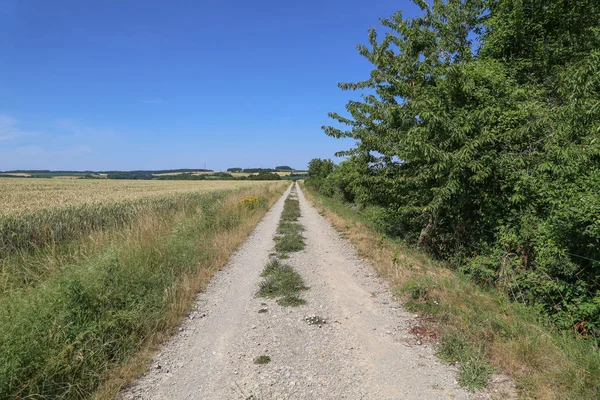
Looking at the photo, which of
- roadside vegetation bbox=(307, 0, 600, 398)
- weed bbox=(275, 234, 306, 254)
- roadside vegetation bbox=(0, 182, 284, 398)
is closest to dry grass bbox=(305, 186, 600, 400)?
roadside vegetation bbox=(307, 0, 600, 398)

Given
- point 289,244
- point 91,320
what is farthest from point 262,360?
point 289,244

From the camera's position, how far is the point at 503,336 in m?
3.80

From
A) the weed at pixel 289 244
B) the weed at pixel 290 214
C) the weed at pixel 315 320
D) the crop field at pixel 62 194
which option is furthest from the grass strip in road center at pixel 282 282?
the crop field at pixel 62 194

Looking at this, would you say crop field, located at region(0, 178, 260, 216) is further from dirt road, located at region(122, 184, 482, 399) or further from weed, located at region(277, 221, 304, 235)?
dirt road, located at region(122, 184, 482, 399)

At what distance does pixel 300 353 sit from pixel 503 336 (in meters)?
2.63

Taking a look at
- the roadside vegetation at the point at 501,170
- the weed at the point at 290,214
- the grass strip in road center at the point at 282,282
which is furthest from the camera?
the weed at the point at 290,214

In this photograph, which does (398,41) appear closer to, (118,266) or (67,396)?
(118,266)

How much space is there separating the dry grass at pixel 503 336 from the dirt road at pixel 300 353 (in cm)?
46

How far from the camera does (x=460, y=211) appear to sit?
816 cm

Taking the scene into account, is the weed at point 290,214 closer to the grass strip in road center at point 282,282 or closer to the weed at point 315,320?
the grass strip in road center at point 282,282

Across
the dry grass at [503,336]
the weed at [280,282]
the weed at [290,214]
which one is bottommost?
the weed at [290,214]

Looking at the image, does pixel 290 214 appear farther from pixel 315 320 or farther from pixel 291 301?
pixel 315 320

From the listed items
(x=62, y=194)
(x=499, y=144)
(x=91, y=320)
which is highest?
(x=499, y=144)

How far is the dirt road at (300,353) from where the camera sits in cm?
310
